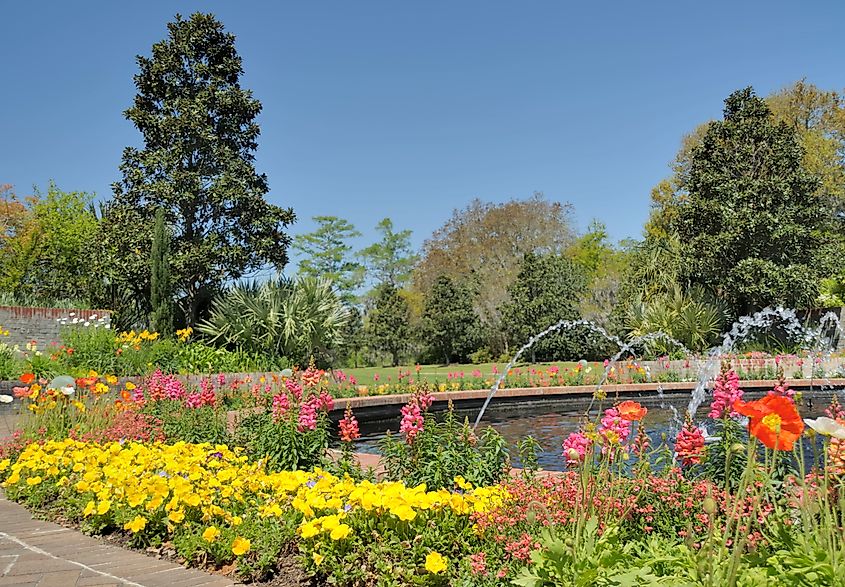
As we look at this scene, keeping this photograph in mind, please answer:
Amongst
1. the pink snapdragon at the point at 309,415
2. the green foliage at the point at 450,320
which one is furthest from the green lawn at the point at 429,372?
the pink snapdragon at the point at 309,415

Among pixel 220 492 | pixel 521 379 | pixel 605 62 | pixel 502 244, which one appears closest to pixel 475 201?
pixel 502 244

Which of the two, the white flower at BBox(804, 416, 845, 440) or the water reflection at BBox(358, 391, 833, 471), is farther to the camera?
the water reflection at BBox(358, 391, 833, 471)

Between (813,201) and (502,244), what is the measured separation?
14546 millimetres

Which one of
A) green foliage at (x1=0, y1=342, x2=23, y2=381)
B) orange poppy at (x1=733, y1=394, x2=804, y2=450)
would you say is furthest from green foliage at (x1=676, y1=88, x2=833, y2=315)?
orange poppy at (x1=733, y1=394, x2=804, y2=450)

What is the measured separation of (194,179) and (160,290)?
313cm

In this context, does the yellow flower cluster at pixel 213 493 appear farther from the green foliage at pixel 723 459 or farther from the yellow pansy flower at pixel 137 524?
the green foliage at pixel 723 459

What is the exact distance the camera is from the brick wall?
1298 centimetres

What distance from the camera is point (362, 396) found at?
1029 centimetres

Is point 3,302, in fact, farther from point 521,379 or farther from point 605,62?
point 605,62

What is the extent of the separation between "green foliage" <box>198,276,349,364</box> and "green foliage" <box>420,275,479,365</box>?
29.7ft

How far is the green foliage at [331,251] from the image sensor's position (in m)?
39.4

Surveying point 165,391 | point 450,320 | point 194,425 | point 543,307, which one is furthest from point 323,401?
point 450,320

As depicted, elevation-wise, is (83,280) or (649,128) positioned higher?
(649,128)

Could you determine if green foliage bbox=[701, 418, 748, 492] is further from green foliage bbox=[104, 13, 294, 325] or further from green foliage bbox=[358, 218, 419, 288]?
green foliage bbox=[358, 218, 419, 288]
